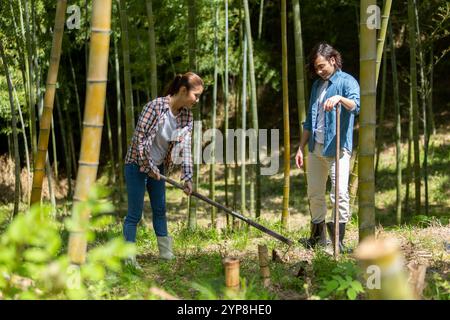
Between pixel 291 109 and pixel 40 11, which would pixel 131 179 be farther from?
pixel 291 109

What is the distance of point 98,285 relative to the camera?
2512 mm

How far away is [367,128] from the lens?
2854 mm

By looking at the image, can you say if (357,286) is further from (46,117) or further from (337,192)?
(46,117)

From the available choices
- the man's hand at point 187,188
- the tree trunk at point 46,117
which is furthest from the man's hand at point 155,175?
the tree trunk at point 46,117

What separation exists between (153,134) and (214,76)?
5.89 m

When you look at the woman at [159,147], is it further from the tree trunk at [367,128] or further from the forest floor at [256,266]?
the tree trunk at [367,128]

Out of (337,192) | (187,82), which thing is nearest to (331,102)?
(337,192)

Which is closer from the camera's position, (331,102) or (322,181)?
(331,102)

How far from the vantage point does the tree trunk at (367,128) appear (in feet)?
9.02

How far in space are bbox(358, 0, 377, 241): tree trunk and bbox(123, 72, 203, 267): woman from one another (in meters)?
1.12

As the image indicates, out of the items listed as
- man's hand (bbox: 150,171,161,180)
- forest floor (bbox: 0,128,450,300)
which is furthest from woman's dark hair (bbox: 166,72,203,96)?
forest floor (bbox: 0,128,450,300)

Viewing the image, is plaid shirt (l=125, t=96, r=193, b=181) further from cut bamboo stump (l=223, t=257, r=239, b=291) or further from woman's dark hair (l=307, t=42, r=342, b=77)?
cut bamboo stump (l=223, t=257, r=239, b=291)

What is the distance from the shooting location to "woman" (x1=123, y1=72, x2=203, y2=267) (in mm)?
→ 3578

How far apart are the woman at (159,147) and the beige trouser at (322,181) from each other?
83 centimetres
